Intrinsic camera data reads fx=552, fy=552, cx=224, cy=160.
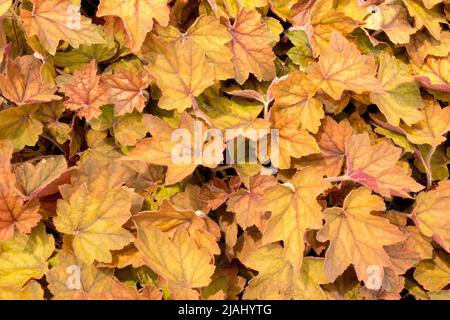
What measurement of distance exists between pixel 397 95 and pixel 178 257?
758mm

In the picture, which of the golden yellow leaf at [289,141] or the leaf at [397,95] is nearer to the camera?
the golden yellow leaf at [289,141]

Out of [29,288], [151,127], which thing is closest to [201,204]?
[151,127]

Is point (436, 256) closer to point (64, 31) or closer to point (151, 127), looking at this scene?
point (151, 127)

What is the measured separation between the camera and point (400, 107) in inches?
60.1

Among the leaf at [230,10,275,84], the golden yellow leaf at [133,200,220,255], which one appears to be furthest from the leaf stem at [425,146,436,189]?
the golden yellow leaf at [133,200,220,255]

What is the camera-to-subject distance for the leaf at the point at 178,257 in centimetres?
125

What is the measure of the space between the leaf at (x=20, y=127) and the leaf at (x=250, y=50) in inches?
21.2

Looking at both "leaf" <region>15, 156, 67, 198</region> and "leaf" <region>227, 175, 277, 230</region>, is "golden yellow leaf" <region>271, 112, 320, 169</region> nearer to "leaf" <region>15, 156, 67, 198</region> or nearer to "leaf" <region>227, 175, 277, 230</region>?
"leaf" <region>227, 175, 277, 230</region>

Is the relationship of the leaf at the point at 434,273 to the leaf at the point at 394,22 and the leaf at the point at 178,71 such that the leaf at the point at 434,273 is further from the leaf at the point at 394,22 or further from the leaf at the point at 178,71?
the leaf at the point at 178,71

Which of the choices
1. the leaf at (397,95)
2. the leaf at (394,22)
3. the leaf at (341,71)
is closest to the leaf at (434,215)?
the leaf at (397,95)

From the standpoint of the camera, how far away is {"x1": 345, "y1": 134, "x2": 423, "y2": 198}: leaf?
1354 millimetres

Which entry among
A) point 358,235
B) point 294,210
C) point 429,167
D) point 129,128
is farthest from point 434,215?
point 129,128

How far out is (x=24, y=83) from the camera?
4.66ft

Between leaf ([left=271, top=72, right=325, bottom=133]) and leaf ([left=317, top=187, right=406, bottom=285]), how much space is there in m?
0.22
